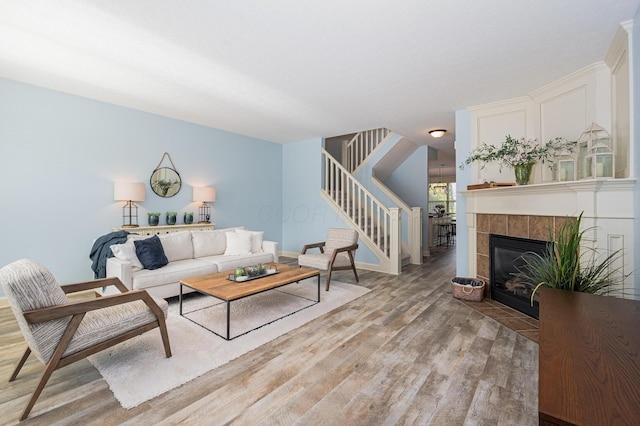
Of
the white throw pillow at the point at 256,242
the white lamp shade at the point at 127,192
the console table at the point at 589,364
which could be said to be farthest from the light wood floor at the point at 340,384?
the white throw pillow at the point at 256,242

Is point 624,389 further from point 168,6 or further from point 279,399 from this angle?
point 168,6

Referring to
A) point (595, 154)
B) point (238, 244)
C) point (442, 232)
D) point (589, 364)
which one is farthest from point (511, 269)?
point (442, 232)

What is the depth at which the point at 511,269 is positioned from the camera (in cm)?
352

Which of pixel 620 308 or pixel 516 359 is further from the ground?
pixel 620 308

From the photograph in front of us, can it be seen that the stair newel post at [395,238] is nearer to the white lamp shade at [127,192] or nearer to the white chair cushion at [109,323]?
the white chair cushion at [109,323]

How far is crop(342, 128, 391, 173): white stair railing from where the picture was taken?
23.2ft

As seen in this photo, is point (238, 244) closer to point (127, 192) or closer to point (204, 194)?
point (204, 194)

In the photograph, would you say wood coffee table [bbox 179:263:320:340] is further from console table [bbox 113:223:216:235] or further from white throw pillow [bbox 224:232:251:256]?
console table [bbox 113:223:216:235]

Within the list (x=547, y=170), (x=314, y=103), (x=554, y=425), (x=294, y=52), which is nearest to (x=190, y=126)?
(x=314, y=103)

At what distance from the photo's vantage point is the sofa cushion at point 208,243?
436cm

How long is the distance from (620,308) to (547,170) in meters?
2.65

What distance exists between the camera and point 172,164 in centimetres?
509

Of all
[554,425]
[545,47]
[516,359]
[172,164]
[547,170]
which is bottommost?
[516,359]

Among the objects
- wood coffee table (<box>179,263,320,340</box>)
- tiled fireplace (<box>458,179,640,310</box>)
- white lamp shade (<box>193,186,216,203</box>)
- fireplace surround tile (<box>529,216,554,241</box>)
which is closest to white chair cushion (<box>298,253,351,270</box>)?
wood coffee table (<box>179,263,320,340</box>)
